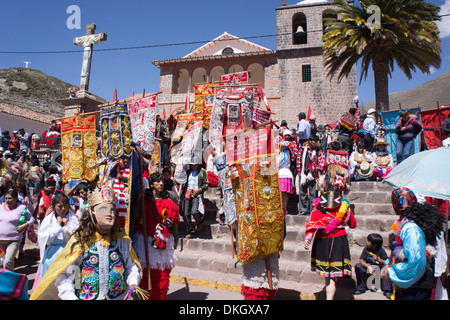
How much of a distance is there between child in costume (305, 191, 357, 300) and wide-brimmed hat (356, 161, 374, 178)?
4589 mm

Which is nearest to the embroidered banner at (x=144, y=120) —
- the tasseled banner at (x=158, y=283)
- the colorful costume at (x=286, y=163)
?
the tasseled banner at (x=158, y=283)

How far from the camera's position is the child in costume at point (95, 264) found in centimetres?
284

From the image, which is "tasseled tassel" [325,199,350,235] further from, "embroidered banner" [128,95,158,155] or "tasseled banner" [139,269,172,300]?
"embroidered banner" [128,95,158,155]

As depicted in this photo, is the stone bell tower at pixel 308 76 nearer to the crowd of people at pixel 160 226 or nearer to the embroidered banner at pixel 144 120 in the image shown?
the crowd of people at pixel 160 226

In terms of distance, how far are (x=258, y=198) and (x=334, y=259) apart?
1.49 metres

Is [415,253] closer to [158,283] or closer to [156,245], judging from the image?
[156,245]

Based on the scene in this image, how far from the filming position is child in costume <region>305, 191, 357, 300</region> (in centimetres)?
454

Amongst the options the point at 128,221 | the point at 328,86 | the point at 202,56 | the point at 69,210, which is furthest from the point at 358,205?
the point at 202,56

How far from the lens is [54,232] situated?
4.50 meters

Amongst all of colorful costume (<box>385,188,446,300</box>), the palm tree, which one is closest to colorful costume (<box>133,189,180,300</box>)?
colorful costume (<box>385,188,446,300</box>)

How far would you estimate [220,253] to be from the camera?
6.82m

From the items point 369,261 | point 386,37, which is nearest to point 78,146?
point 369,261

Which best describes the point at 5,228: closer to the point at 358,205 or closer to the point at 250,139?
the point at 250,139

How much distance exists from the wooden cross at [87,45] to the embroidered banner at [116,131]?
32.9 feet
